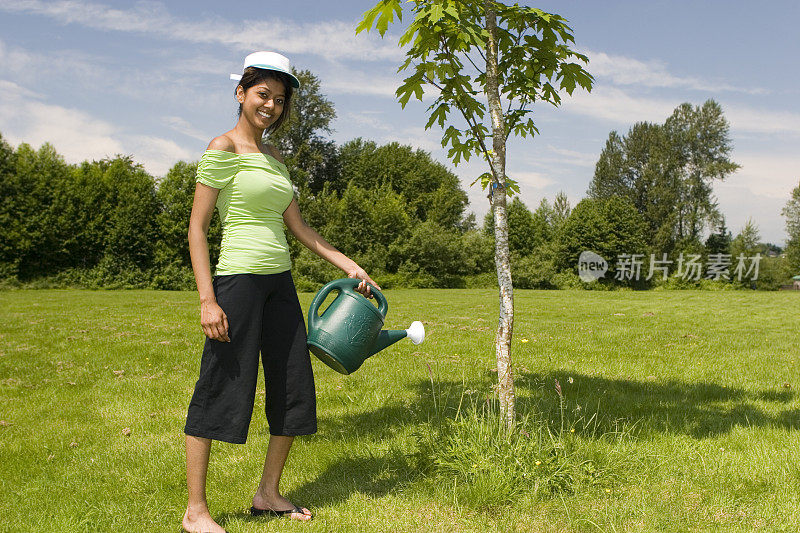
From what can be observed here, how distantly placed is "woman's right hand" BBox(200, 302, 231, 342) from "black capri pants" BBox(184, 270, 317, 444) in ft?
0.25

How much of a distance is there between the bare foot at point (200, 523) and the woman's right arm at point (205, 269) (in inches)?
34.4

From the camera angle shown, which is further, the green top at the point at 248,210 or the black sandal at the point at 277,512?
the black sandal at the point at 277,512

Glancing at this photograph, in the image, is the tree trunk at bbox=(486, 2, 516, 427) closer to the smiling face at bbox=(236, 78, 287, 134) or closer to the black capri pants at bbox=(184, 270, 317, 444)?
the black capri pants at bbox=(184, 270, 317, 444)

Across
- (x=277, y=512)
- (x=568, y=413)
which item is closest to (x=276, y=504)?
(x=277, y=512)

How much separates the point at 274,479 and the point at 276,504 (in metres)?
0.13

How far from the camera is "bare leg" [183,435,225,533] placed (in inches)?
115

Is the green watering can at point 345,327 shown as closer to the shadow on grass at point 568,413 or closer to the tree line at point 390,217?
the shadow on grass at point 568,413

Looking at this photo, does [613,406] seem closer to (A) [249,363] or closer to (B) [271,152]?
(A) [249,363]

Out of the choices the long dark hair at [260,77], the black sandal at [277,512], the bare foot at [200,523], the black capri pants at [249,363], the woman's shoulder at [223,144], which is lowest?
the black sandal at [277,512]

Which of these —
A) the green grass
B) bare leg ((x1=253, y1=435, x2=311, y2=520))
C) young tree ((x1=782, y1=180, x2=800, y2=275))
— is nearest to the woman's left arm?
bare leg ((x1=253, y1=435, x2=311, y2=520))

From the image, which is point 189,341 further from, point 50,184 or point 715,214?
point 715,214

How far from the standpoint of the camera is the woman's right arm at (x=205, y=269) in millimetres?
2834

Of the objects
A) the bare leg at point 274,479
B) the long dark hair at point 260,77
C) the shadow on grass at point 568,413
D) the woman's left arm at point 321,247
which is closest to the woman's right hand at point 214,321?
the woman's left arm at point 321,247

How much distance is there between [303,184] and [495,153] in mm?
40475
